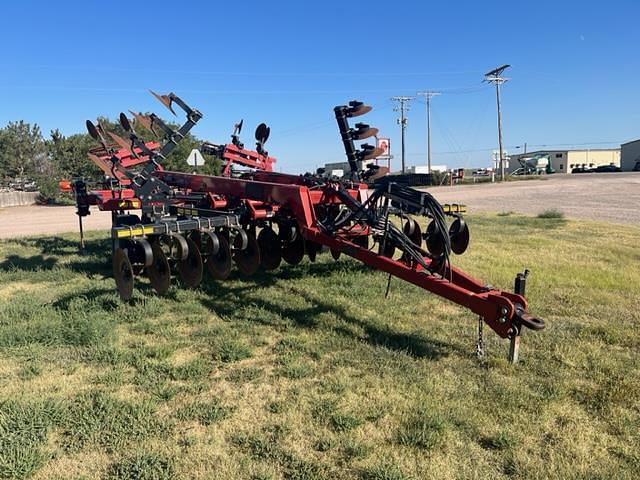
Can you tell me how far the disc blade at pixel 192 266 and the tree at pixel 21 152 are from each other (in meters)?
35.8

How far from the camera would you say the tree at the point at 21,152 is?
3600 centimetres

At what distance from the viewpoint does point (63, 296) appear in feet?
21.2

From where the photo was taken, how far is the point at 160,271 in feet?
17.3

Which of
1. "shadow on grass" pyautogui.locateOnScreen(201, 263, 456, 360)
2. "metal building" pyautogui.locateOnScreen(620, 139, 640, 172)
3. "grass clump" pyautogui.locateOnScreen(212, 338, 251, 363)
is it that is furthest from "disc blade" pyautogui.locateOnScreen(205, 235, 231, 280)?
"metal building" pyautogui.locateOnScreen(620, 139, 640, 172)

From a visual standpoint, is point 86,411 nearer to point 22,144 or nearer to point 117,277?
point 117,277

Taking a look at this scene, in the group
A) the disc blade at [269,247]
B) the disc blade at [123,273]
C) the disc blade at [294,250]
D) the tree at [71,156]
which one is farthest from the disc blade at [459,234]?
the tree at [71,156]

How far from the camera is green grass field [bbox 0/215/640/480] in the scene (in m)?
2.95

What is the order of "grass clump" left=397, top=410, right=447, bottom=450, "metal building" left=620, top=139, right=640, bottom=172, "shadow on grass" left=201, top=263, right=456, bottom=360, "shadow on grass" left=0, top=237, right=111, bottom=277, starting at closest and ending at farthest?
"grass clump" left=397, top=410, right=447, bottom=450, "shadow on grass" left=201, top=263, right=456, bottom=360, "shadow on grass" left=0, top=237, right=111, bottom=277, "metal building" left=620, top=139, right=640, bottom=172

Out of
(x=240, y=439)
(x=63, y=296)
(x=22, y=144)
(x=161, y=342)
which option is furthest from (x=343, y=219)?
(x=22, y=144)

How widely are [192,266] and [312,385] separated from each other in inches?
86.7

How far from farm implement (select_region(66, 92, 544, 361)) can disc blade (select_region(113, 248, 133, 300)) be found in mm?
11

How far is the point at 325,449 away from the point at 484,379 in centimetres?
152

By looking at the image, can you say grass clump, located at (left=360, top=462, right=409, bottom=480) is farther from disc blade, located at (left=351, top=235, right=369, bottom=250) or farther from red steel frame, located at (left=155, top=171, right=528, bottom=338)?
disc blade, located at (left=351, top=235, right=369, bottom=250)

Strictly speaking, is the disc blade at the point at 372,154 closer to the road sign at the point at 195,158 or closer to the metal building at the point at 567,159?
the road sign at the point at 195,158
